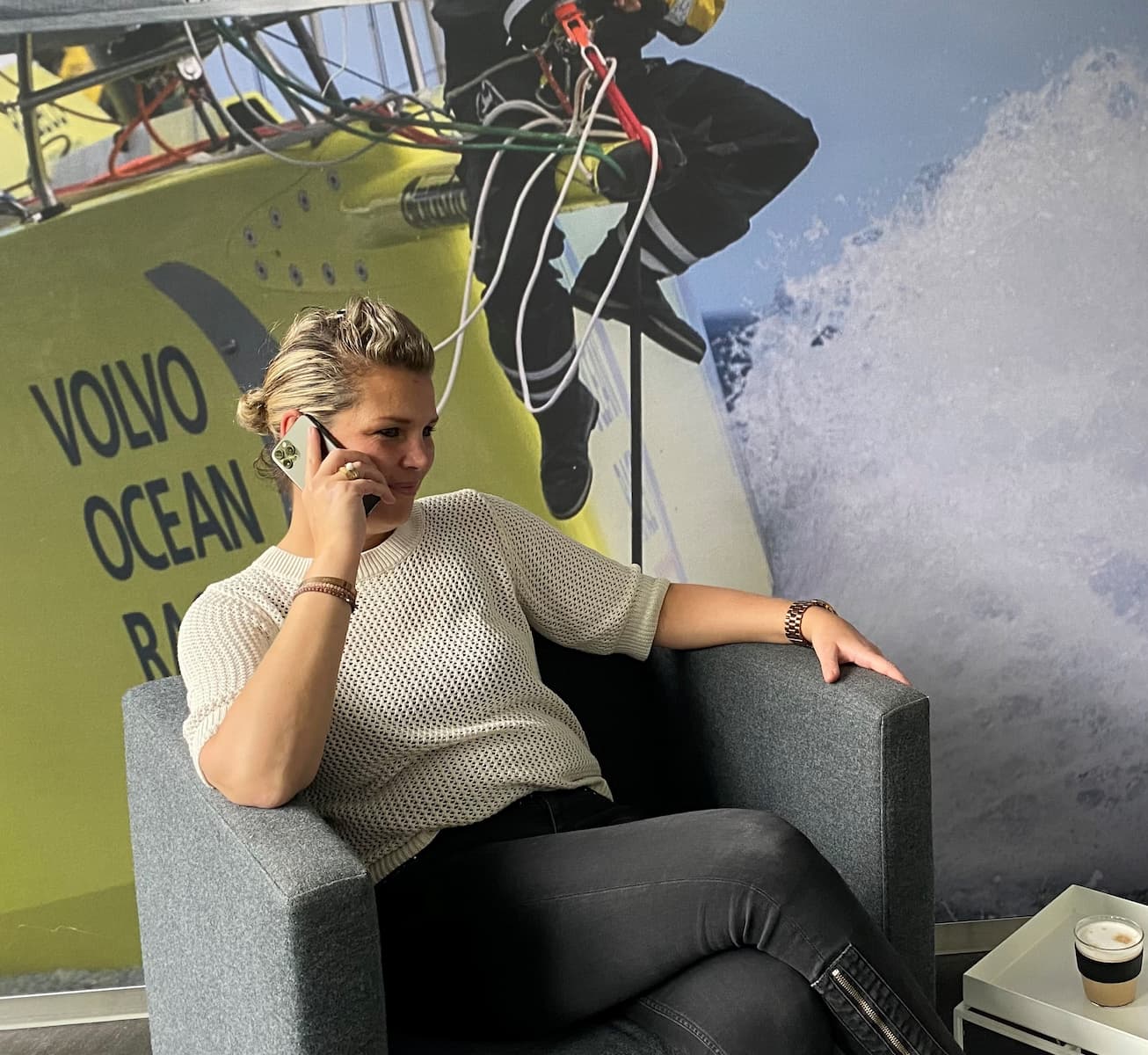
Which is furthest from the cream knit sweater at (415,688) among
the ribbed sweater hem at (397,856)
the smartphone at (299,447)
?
the smartphone at (299,447)

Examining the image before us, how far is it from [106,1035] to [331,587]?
1.27 metres

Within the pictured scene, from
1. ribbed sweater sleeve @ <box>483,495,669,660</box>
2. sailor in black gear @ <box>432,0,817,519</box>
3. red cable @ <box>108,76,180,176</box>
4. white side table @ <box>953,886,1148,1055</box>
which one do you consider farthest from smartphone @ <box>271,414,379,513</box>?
white side table @ <box>953,886,1148,1055</box>

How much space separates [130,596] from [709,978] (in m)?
1.26

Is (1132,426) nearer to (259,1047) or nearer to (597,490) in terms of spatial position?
(597,490)

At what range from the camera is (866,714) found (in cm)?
152

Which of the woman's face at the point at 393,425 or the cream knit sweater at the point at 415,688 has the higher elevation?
the woman's face at the point at 393,425

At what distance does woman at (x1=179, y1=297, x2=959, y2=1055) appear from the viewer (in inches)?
52.7

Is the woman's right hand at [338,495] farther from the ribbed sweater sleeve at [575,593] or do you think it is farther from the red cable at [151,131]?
the red cable at [151,131]

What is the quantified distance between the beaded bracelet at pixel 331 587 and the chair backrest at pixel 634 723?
1.52 feet

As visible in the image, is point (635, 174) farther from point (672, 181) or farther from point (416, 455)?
point (416, 455)

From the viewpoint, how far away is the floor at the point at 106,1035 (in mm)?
2166

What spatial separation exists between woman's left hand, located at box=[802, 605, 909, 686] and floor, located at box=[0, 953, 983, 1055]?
82 cm

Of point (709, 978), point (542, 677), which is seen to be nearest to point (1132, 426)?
point (542, 677)

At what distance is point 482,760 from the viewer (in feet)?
5.15
